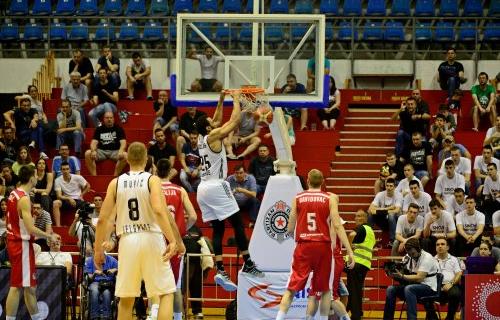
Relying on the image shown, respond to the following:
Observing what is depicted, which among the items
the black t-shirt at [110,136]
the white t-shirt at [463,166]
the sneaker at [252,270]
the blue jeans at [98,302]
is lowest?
the blue jeans at [98,302]

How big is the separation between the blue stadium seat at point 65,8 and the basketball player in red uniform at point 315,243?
14220 mm

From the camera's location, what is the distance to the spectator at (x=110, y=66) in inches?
1008

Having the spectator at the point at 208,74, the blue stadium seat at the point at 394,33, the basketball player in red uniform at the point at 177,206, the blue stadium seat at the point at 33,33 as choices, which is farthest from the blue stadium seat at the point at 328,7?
the basketball player in red uniform at the point at 177,206

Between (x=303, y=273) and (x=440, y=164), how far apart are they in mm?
8418

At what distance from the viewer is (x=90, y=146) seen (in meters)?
24.3

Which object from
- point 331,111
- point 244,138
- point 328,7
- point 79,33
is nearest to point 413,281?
point 244,138

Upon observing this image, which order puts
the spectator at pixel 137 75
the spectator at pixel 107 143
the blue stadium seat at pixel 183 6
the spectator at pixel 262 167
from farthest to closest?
the blue stadium seat at pixel 183 6, the spectator at pixel 137 75, the spectator at pixel 107 143, the spectator at pixel 262 167

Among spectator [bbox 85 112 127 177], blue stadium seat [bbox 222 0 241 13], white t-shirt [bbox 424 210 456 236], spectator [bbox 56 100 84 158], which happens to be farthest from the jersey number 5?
blue stadium seat [bbox 222 0 241 13]

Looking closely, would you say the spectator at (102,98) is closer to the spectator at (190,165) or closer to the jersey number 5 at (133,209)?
the spectator at (190,165)

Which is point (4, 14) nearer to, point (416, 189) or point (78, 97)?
point (78, 97)

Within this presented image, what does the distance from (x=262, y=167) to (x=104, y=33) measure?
23.3 feet

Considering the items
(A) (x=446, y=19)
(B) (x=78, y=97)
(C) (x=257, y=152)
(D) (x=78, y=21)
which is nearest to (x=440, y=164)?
(C) (x=257, y=152)

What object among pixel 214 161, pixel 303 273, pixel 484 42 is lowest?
pixel 303 273

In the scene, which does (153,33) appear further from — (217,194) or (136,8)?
(217,194)
